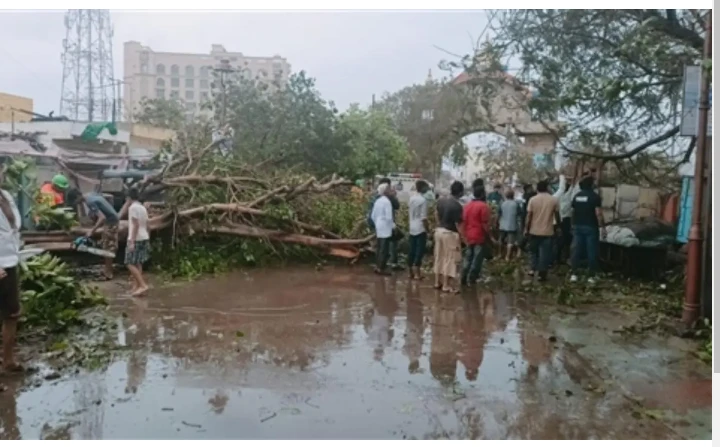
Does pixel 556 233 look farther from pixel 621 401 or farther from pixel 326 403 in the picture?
pixel 326 403

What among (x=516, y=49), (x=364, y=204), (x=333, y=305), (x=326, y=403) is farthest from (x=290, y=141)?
(x=326, y=403)

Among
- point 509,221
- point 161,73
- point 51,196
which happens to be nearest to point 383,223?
point 509,221

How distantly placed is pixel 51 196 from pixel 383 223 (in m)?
5.96

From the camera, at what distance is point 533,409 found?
4.66 metres

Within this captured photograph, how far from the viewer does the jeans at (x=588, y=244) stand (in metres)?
10.1

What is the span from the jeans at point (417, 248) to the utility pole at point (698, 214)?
4.14 m

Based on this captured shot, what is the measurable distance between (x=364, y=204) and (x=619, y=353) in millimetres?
7365

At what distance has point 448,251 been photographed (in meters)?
8.99

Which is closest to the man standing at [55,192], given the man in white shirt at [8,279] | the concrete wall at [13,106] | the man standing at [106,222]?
the man standing at [106,222]

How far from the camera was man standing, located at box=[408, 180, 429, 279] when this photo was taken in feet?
32.9

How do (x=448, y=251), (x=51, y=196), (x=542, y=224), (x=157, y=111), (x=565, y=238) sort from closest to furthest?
(x=448, y=251)
(x=542, y=224)
(x=565, y=238)
(x=51, y=196)
(x=157, y=111)

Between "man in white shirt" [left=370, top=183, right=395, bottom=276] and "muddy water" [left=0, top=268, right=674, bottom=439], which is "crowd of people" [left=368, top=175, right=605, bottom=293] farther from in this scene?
"muddy water" [left=0, top=268, right=674, bottom=439]

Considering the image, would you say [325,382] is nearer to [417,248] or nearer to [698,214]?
[698,214]

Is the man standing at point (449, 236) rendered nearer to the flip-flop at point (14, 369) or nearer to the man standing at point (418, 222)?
the man standing at point (418, 222)
